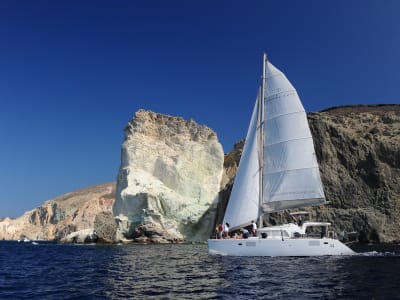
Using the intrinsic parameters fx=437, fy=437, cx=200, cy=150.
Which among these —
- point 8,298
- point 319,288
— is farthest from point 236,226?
point 8,298

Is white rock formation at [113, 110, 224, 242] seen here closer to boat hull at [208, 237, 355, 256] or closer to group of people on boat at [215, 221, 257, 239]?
group of people on boat at [215, 221, 257, 239]

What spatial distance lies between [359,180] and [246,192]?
3299 cm

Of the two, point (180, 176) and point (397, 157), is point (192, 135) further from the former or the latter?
point (397, 157)

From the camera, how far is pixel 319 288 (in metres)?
17.0

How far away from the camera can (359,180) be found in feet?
200

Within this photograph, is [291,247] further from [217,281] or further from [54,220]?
[54,220]

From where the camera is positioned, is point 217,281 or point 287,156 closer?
point 217,281

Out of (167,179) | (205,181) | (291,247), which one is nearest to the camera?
(291,247)

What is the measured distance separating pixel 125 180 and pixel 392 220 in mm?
39068

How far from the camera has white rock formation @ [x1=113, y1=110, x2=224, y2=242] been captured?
65.4 meters

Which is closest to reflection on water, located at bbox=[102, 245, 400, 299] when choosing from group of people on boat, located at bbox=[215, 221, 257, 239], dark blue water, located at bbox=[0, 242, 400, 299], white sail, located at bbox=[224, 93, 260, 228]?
dark blue water, located at bbox=[0, 242, 400, 299]

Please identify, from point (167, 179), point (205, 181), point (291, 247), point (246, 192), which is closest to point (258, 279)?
point (291, 247)

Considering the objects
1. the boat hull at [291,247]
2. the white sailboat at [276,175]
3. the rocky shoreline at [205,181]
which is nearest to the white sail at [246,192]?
the white sailboat at [276,175]

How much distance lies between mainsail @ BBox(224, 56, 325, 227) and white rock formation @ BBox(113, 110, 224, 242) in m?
30.9
